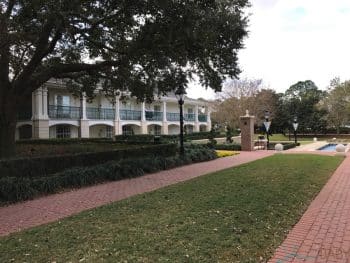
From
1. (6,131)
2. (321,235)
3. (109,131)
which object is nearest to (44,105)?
(109,131)

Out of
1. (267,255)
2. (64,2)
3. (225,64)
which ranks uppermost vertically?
(64,2)

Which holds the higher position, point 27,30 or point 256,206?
point 27,30

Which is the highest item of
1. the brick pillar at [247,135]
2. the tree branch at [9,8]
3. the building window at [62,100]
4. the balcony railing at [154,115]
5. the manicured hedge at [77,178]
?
the tree branch at [9,8]

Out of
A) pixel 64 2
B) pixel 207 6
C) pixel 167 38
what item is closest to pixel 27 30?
pixel 64 2

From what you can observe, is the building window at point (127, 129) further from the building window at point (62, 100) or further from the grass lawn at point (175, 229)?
the grass lawn at point (175, 229)

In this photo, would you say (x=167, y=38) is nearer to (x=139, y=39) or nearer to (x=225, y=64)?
(x=139, y=39)

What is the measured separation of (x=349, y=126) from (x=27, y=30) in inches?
2035

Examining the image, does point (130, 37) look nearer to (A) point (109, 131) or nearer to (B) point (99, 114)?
(B) point (99, 114)

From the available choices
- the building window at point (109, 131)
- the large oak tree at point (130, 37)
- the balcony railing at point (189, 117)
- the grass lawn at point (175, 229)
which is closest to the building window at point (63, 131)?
the building window at point (109, 131)

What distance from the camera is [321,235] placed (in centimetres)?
543

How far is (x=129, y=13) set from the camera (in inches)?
385

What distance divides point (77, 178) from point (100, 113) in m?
23.3

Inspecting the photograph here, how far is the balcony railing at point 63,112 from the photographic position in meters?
28.5

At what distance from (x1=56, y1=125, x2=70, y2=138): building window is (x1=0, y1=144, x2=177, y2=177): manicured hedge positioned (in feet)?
58.6
